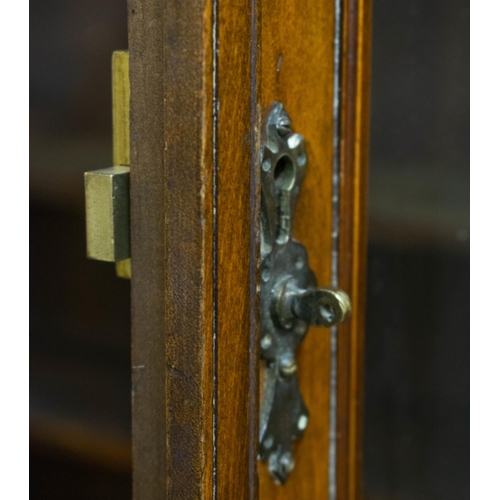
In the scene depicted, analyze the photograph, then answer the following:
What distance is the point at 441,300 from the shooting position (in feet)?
3.09

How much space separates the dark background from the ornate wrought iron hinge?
207 mm

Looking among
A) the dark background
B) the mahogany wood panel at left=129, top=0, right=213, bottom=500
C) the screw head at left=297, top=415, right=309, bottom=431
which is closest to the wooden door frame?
the mahogany wood panel at left=129, top=0, right=213, bottom=500

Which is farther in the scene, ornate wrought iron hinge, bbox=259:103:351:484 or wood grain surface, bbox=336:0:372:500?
wood grain surface, bbox=336:0:372:500

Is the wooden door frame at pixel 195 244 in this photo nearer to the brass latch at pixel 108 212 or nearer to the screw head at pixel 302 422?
the brass latch at pixel 108 212

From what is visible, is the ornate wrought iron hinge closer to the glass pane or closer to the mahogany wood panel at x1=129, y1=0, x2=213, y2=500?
the mahogany wood panel at x1=129, y1=0, x2=213, y2=500

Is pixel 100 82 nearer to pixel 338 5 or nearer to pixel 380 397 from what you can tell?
pixel 338 5

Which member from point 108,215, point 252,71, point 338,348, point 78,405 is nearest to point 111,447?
point 78,405

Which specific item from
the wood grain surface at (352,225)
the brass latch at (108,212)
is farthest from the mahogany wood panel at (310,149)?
the brass latch at (108,212)

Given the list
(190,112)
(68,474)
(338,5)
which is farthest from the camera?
(68,474)

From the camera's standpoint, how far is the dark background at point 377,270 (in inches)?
34.6

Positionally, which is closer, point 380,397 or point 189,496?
point 189,496

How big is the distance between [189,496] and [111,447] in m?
0.39

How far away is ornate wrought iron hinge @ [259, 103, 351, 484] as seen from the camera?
0.67 m

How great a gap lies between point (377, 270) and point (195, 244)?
0.39m
